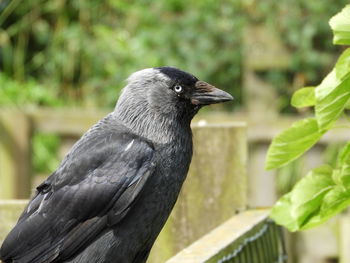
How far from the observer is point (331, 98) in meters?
2.51

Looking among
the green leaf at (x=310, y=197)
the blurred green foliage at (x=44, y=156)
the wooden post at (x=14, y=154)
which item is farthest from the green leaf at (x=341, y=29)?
the blurred green foliage at (x=44, y=156)

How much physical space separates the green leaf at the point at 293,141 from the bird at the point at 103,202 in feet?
1.71

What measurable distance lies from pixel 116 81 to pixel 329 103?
6318mm

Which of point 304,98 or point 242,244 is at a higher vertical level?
point 304,98

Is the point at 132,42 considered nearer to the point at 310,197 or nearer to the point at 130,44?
the point at 130,44

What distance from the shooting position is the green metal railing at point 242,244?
9.73 feet

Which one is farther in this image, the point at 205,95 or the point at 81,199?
the point at 205,95

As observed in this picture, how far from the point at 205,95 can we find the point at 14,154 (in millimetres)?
2475

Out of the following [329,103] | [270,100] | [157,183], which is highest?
[329,103]

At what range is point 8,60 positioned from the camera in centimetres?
992

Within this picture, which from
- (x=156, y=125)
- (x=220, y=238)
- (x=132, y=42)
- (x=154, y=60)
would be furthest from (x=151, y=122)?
(x=132, y=42)

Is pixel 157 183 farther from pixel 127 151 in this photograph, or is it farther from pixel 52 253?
pixel 52 253

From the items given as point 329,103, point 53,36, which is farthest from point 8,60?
point 329,103

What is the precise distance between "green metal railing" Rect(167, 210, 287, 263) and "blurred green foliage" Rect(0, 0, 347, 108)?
4116 mm
